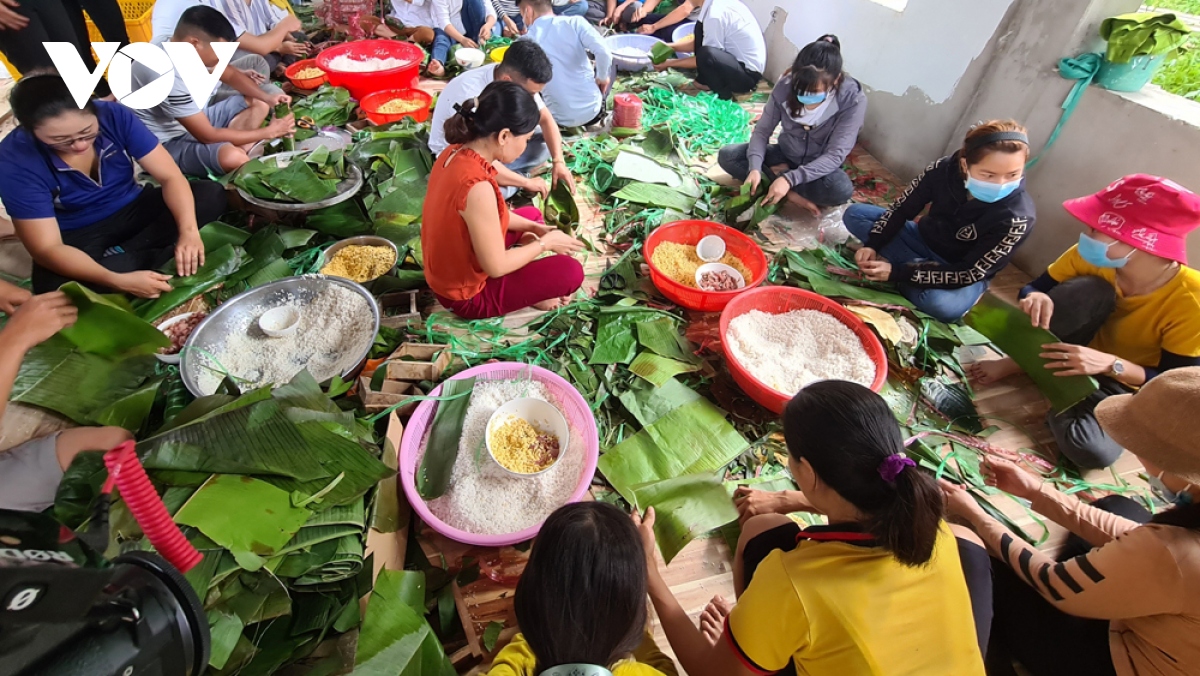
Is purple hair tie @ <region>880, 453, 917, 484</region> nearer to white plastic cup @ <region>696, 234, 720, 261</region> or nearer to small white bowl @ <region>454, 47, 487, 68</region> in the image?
white plastic cup @ <region>696, 234, 720, 261</region>

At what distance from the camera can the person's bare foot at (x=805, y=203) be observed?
10.6ft

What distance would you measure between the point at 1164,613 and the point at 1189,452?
1.16ft

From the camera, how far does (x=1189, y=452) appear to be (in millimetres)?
1132

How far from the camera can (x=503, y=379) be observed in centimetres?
203

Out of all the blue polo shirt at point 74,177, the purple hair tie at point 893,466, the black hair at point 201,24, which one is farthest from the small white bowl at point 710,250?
the black hair at point 201,24

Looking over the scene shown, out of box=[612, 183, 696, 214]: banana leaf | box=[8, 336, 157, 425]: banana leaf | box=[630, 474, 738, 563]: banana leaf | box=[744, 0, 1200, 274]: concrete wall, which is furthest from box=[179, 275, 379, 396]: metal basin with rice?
box=[744, 0, 1200, 274]: concrete wall

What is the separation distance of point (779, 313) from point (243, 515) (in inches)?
82.4

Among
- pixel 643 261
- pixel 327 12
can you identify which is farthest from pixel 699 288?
pixel 327 12

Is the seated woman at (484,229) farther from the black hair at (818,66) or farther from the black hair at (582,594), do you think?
the black hair at (818,66)

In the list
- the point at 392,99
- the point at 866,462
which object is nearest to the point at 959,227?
the point at 866,462

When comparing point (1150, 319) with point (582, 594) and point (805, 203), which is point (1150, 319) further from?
point (582, 594)

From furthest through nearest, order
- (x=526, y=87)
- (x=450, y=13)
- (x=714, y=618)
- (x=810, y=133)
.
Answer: (x=450, y=13) → (x=810, y=133) → (x=526, y=87) → (x=714, y=618)

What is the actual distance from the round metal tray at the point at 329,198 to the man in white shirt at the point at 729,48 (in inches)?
119

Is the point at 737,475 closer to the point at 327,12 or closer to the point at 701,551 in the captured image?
the point at 701,551
